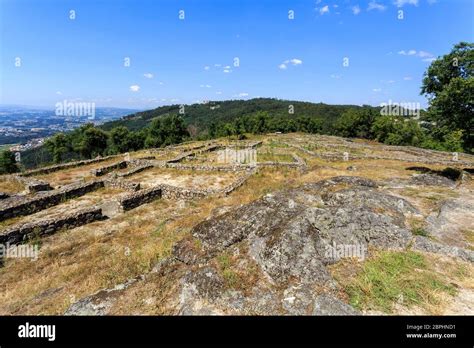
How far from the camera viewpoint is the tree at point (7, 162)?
46.3 meters

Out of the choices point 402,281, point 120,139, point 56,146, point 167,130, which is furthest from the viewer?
point 167,130

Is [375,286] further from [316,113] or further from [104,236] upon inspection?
[316,113]

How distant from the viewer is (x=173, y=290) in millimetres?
5926

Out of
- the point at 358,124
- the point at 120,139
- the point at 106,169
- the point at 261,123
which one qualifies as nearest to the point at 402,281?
the point at 106,169

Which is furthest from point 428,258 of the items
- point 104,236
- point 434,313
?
point 104,236

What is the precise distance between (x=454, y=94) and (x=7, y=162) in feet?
210

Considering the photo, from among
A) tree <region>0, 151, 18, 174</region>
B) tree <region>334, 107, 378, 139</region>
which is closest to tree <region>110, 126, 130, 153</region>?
tree <region>0, 151, 18, 174</region>

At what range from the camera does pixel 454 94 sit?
586 inches

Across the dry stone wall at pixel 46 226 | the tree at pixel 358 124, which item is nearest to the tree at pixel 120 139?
the dry stone wall at pixel 46 226

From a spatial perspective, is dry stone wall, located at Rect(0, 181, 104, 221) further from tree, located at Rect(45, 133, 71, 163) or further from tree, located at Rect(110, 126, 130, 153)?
tree, located at Rect(110, 126, 130, 153)

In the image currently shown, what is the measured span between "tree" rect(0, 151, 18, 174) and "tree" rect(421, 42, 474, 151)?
62803 mm

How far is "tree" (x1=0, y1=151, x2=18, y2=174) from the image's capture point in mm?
46312

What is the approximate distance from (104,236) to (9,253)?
3305 mm

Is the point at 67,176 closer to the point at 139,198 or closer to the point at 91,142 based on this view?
the point at 139,198
